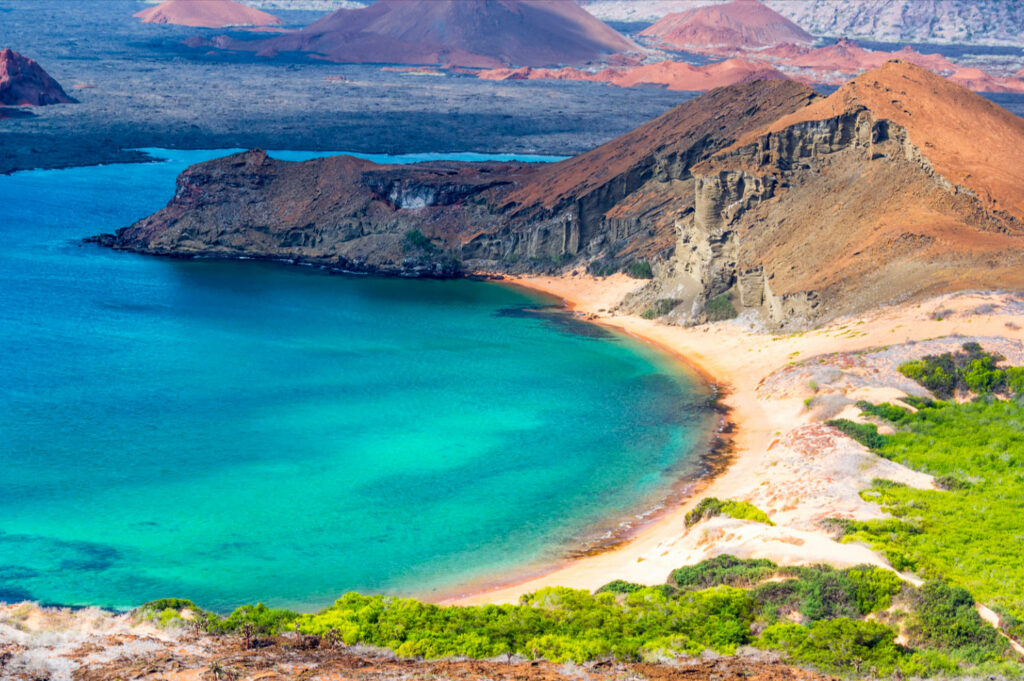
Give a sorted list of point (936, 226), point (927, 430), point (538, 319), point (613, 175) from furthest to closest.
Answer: point (613, 175) → point (538, 319) → point (936, 226) → point (927, 430)

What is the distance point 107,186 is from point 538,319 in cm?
6938

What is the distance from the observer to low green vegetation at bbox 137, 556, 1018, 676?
27.2 meters

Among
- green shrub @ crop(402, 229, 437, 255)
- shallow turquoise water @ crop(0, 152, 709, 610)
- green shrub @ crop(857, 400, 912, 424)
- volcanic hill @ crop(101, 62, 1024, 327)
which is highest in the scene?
volcanic hill @ crop(101, 62, 1024, 327)

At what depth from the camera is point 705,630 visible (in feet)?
94.2

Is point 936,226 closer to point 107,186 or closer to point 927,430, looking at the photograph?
point 927,430

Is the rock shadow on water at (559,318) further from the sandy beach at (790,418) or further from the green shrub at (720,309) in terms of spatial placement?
the green shrub at (720,309)

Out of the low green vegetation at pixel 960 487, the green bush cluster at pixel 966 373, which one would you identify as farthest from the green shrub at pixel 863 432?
the green bush cluster at pixel 966 373

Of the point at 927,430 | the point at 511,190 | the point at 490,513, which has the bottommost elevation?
the point at 490,513

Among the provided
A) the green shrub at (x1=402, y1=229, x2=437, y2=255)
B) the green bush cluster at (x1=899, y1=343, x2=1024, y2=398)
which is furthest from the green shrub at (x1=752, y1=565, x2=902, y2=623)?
the green shrub at (x1=402, y1=229, x2=437, y2=255)

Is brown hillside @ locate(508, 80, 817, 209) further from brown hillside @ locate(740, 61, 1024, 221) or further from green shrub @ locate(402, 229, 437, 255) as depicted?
brown hillside @ locate(740, 61, 1024, 221)

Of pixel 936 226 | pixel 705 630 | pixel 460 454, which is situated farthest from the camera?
pixel 936 226

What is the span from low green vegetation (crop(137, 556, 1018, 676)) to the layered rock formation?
172 metres

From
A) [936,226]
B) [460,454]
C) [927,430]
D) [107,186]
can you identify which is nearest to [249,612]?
[460,454]

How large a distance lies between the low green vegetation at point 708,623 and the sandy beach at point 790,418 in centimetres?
210
